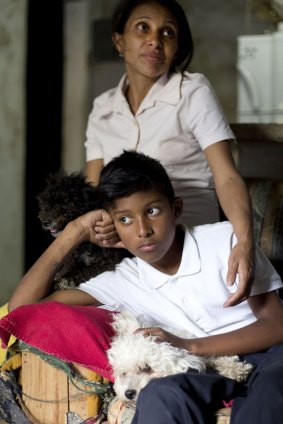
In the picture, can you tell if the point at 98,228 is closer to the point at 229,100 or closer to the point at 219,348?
the point at 219,348

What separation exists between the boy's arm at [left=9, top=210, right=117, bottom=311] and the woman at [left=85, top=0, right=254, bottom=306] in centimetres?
34

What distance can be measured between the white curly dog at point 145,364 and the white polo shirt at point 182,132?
66 cm

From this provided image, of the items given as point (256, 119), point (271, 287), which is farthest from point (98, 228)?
point (256, 119)

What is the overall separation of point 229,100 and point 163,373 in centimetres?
296

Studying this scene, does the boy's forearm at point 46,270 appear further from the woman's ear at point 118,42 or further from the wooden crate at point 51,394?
the woman's ear at point 118,42

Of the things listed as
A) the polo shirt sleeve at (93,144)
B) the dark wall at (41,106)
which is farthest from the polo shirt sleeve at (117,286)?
the dark wall at (41,106)

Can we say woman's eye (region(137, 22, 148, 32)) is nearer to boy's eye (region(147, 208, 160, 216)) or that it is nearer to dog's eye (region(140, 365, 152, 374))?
boy's eye (region(147, 208, 160, 216))

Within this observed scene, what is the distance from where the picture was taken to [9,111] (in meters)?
3.48

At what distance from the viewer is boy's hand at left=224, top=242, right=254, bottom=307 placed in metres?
1.66

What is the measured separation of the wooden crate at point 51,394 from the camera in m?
1.66

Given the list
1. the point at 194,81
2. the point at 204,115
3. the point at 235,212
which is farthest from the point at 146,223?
the point at 194,81

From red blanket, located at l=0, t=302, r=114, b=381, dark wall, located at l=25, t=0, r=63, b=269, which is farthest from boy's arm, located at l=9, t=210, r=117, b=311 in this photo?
dark wall, located at l=25, t=0, r=63, b=269

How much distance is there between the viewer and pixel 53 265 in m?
2.00

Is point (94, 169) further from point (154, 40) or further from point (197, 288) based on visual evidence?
point (197, 288)
